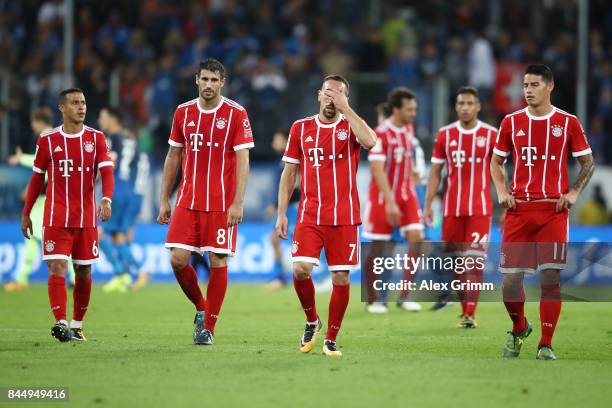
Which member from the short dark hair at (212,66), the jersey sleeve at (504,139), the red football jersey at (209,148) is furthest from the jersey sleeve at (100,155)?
the jersey sleeve at (504,139)

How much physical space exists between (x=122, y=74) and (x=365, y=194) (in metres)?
5.81

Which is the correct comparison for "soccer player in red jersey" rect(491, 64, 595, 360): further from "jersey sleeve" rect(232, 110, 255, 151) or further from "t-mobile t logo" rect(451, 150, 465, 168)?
"t-mobile t logo" rect(451, 150, 465, 168)

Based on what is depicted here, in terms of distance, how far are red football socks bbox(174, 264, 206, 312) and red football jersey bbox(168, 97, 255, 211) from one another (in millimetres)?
644

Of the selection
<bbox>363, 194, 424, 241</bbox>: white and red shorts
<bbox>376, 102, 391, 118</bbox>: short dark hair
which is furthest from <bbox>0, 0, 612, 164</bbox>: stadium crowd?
<bbox>363, 194, 424, 241</bbox>: white and red shorts

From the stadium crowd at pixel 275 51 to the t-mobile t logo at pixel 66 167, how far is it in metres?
10.5

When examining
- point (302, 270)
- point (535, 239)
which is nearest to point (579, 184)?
point (535, 239)

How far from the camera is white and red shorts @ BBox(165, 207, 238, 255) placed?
10906mm

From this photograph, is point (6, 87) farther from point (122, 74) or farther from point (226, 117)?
point (226, 117)

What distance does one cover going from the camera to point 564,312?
50.4ft

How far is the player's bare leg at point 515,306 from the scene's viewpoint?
33.7ft

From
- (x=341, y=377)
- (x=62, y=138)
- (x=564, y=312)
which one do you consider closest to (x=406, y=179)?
(x=564, y=312)

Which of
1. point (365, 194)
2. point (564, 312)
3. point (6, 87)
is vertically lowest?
point (564, 312)

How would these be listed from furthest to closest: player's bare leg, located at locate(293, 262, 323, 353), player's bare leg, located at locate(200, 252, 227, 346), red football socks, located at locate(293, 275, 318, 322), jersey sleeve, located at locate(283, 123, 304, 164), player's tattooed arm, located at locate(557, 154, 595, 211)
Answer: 1. player's bare leg, located at locate(200, 252, 227, 346)
2. jersey sleeve, located at locate(283, 123, 304, 164)
3. red football socks, located at locate(293, 275, 318, 322)
4. player's bare leg, located at locate(293, 262, 323, 353)
5. player's tattooed arm, located at locate(557, 154, 595, 211)

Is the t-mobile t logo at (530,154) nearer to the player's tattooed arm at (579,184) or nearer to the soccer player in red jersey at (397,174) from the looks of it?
the player's tattooed arm at (579,184)
